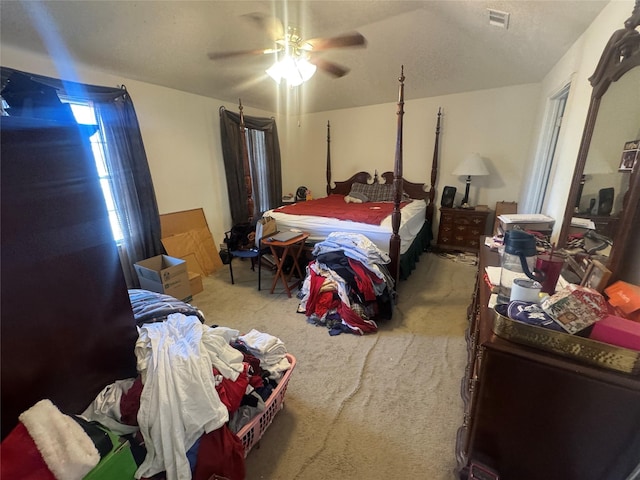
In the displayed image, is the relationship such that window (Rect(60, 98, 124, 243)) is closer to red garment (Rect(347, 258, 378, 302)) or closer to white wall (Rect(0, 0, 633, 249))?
white wall (Rect(0, 0, 633, 249))

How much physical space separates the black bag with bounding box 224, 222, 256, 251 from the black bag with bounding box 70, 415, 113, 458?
283 centimetres

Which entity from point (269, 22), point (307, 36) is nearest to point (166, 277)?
point (269, 22)

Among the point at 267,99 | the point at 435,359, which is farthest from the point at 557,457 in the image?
the point at 267,99

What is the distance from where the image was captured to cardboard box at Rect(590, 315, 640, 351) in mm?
697

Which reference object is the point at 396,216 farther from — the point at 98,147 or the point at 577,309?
the point at 98,147

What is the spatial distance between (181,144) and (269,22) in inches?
81.4

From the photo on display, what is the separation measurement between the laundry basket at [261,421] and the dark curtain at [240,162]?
8.30ft

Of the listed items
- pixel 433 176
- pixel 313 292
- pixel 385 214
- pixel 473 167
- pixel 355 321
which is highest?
pixel 473 167

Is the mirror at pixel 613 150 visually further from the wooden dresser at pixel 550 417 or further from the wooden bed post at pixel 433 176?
the wooden bed post at pixel 433 176

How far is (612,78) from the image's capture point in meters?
1.28

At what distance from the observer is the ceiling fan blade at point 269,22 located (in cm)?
174

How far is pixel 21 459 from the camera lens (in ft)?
2.00

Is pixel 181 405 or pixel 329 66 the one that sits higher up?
pixel 329 66

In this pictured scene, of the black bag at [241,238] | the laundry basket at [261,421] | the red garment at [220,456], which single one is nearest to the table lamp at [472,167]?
the black bag at [241,238]
